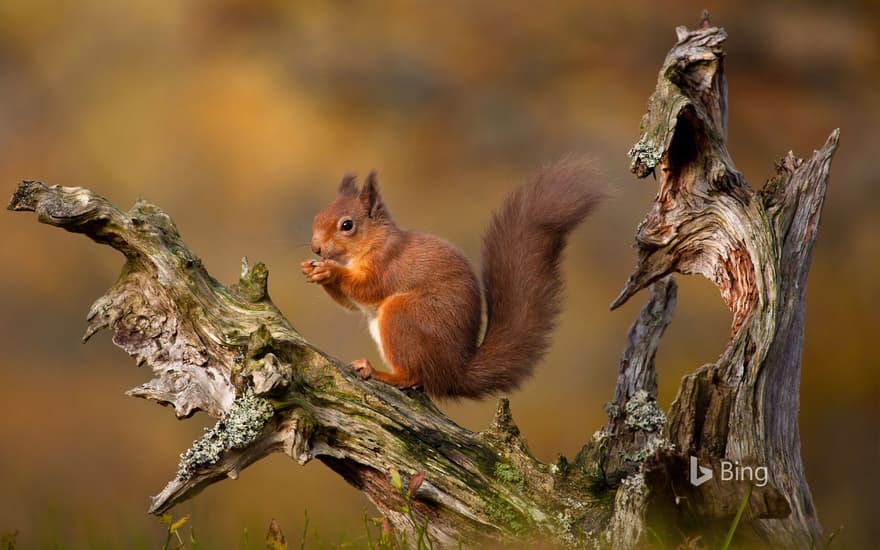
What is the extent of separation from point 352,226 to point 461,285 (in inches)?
16.7

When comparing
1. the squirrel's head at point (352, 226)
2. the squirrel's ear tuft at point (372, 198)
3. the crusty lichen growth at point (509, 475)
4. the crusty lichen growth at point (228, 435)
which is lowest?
the crusty lichen growth at point (228, 435)

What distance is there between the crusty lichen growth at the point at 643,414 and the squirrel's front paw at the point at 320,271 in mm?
991

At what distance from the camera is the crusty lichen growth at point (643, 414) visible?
276cm

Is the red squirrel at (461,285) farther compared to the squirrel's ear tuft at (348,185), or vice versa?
the squirrel's ear tuft at (348,185)

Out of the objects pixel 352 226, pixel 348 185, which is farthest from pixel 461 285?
pixel 348 185

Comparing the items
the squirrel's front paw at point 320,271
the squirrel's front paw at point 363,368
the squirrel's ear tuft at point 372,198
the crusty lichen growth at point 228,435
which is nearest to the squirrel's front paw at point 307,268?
the squirrel's front paw at point 320,271

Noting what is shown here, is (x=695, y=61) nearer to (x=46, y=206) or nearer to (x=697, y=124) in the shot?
(x=697, y=124)

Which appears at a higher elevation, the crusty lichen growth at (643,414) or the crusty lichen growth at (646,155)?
the crusty lichen growth at (646,155)

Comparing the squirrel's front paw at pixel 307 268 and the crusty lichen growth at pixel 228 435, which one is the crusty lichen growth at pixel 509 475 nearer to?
the crusty lichen growth at pixel 228 435

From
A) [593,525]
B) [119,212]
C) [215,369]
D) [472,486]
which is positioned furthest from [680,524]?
[119,212]

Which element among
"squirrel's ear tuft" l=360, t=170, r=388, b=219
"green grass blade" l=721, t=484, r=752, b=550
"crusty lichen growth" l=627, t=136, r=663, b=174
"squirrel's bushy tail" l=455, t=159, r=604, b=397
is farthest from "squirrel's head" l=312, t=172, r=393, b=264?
"green grass blade" l=721, t=484, r=752, b=550

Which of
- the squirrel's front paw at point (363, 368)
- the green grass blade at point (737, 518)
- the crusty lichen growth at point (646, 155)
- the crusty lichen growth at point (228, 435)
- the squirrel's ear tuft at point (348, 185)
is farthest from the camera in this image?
the squirrel's ear tuft at point (348, 185)

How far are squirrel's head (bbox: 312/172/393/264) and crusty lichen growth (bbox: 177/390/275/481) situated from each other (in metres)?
0.84

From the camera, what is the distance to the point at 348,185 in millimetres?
3170
